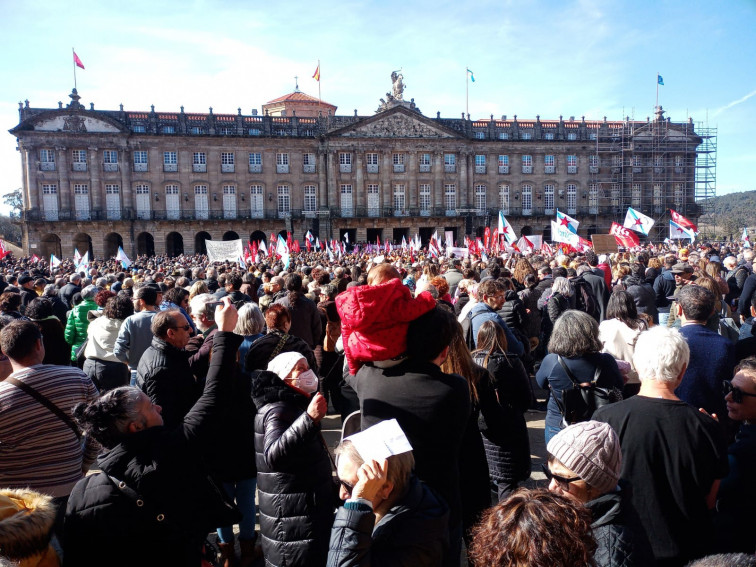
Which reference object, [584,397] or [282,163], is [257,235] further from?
[584,397]

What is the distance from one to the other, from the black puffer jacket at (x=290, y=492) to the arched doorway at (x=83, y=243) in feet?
156

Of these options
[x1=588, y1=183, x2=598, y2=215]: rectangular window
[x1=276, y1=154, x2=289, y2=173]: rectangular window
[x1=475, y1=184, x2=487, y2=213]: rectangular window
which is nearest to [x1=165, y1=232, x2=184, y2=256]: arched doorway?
[x1=276, y1=154, x2=289, y2=173]: rectangular window

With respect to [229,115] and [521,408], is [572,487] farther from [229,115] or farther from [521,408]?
[229,115]

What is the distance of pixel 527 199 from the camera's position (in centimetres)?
5156

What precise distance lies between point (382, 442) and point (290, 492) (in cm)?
140

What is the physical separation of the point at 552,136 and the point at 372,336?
53377mm

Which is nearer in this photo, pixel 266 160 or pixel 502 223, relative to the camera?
pixel 502 223

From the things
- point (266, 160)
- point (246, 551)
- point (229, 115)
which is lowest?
point (246, 551)

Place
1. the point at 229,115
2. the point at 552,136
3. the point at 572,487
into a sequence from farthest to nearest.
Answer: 1. the point at 552,136
2. the point at 229,115
3. the point at 572,487

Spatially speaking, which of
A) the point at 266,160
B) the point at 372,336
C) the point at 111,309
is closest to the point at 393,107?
the point at 266,160

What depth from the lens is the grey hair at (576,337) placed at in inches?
166

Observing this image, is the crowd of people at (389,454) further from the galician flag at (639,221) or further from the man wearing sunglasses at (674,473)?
the galician flag at (639,221)

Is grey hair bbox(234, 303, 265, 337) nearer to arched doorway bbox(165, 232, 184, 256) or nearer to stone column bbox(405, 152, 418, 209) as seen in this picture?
arched doorway bbox(165, 232, 184, 256)

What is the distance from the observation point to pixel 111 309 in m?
6.23
